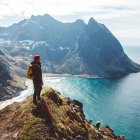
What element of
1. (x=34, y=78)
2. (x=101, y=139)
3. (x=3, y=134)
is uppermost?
(x=34, y=78)

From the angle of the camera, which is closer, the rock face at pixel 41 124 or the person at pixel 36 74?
the rock face at pixel 41 124

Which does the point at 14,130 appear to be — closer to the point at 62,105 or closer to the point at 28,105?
the point at 28,105

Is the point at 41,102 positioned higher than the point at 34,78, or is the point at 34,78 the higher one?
the point at 34,78

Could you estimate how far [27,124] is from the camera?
30750mm

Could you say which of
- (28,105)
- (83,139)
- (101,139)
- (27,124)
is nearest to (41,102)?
(28,105)

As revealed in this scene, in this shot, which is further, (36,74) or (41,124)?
(36,74)

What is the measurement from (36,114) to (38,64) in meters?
5.84

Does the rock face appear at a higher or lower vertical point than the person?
lower

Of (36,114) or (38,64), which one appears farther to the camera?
(38,64)

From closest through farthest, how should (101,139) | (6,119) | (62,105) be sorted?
(6,119), (62,105), (101,139)

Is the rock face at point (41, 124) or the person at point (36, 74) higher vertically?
the person at point (36, 74)

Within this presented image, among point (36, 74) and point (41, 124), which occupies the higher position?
point (36, 74)

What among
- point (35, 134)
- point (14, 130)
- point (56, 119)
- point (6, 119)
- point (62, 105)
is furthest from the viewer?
point (62, 105)

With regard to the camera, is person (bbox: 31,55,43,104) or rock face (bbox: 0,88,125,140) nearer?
rock face (bbox: 0,88,125,140)
